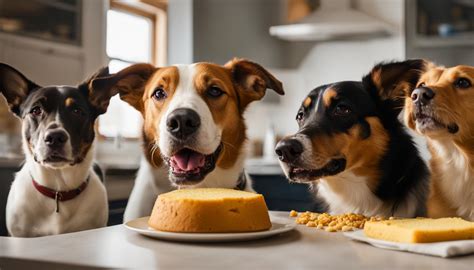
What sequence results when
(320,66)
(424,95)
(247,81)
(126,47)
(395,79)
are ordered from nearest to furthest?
(424,95) → (395,79) → (247,81) → (126,47) → (320,66)

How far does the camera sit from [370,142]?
3.25 feet

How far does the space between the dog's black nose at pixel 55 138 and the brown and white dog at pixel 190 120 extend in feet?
0.38

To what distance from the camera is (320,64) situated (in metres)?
1.77

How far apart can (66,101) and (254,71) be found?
0.36 m

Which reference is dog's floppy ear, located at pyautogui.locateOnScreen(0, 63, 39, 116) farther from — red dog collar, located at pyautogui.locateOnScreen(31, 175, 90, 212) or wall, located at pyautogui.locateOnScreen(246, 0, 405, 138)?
wall, located at pyautogui.locateOnScreen(246, 0, 405, 138)

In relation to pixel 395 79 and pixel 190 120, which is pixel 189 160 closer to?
pixel 190 120

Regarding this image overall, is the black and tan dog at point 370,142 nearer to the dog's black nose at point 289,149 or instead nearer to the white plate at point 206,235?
the dog's black nose at point 289,149

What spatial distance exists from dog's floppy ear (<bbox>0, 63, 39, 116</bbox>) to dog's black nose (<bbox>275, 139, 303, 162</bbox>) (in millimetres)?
432

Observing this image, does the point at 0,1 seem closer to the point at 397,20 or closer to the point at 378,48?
the point at 378,48

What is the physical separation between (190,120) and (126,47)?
18.8 inches

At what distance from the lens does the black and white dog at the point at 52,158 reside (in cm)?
89

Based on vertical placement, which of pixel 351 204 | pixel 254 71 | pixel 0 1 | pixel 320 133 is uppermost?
pixel 0 1

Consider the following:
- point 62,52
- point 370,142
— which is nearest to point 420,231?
point 370,142

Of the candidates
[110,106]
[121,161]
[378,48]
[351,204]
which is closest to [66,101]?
[110,106]
